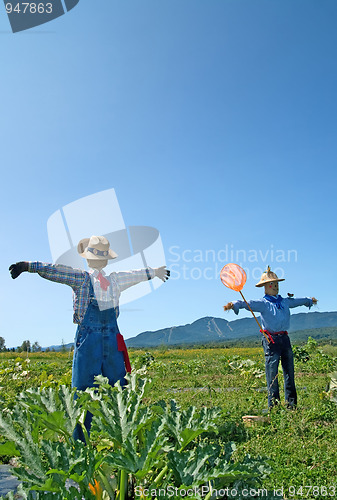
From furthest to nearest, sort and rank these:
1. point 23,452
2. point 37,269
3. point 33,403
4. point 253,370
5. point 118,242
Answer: point 253,370, point 118,242, point 37,269, point 33,403, point 23,452

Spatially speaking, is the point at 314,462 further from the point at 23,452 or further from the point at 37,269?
the point at 37,269

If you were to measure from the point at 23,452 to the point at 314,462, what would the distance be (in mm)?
2422

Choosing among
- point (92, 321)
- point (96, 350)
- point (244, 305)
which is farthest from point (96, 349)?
point (244, 305)

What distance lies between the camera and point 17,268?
140 inches

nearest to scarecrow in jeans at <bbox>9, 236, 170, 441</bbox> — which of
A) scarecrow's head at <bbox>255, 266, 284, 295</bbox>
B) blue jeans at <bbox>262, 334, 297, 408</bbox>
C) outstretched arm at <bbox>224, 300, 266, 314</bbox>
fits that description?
outstretched arm at <bbox>224, 300, 266, 314</bbox>

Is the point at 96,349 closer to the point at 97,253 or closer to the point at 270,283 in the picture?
the point at 97,253

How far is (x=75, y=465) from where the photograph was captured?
6.06 ft

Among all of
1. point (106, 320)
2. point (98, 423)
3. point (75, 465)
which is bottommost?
point (75, 465)

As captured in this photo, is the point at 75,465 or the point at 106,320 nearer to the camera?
the point at 75,465

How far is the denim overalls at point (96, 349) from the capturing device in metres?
3.57

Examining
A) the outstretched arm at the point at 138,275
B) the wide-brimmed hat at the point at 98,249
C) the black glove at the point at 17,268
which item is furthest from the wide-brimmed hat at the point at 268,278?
the black glove at the point at 17,268

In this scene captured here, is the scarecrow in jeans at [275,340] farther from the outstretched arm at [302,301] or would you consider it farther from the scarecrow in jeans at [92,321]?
the scarecrow in jeans at [92,321]

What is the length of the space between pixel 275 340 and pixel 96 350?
2.62 metres

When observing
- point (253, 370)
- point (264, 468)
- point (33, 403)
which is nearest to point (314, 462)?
point (264, 468)
